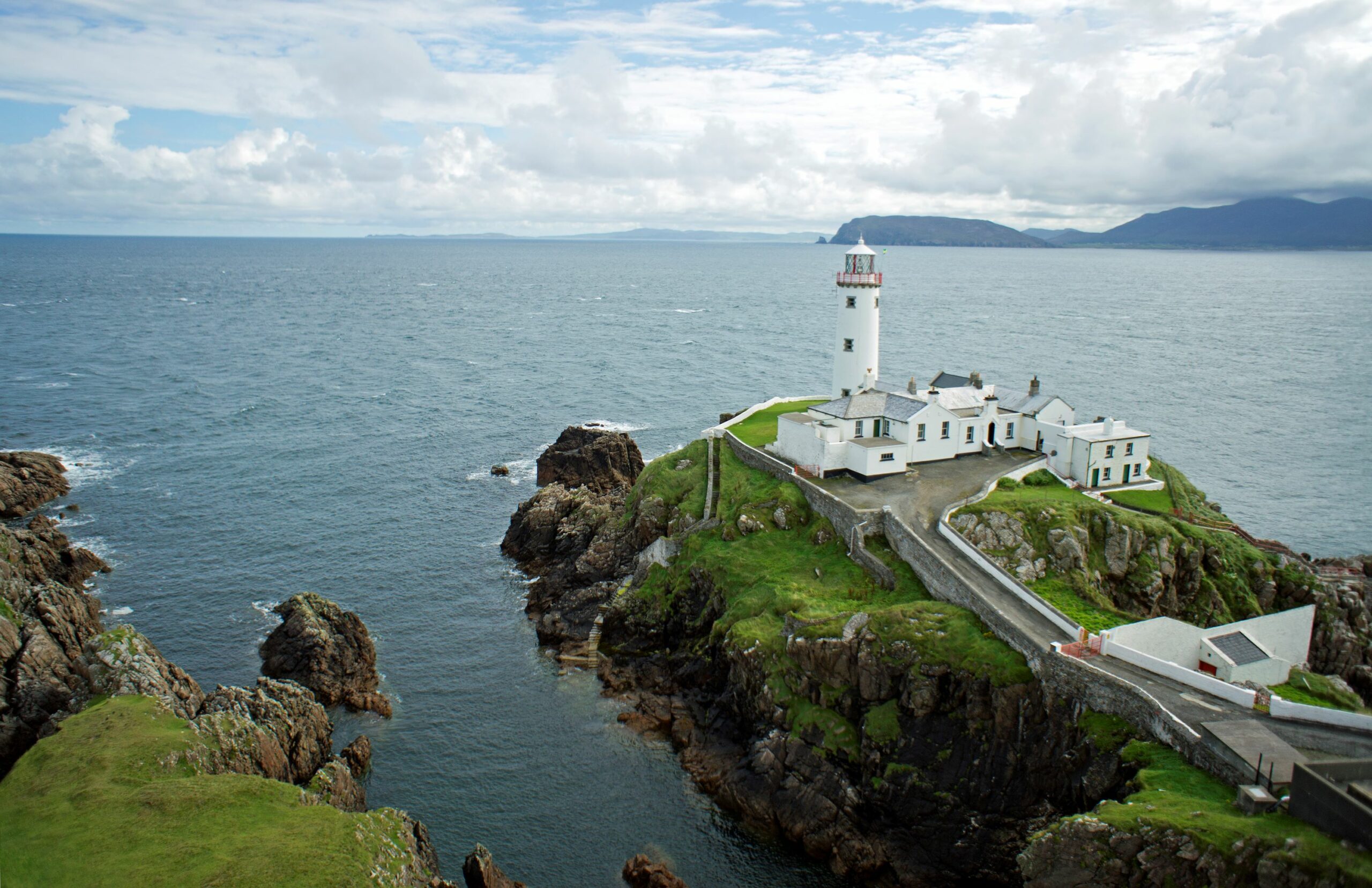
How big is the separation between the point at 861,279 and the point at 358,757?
1529 inches

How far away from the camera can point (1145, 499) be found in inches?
1873

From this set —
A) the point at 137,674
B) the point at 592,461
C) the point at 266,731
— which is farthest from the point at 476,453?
the point at 266,731

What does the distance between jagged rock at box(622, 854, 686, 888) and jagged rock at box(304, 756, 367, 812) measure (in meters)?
10.1

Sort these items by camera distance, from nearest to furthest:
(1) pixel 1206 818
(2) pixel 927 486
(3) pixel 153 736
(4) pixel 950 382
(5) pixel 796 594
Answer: (1) pixel 1206 818
(3) pixel 153 736
(5) pixel 796 594
(2) pixel 927 486
(4) pixel 950 382

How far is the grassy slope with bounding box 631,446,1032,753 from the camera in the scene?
35.0 meters

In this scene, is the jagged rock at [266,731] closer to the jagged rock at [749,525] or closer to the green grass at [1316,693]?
the jagged rock at [749,525]

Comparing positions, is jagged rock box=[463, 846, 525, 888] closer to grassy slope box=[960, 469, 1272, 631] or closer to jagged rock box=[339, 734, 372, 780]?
jagged rock box=[339, 734, 372, 780]

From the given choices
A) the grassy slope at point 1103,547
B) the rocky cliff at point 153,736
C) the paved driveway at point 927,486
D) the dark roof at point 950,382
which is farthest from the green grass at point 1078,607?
the rocky cliff at point 153,736

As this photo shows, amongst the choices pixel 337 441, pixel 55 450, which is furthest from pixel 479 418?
pixel 55 450

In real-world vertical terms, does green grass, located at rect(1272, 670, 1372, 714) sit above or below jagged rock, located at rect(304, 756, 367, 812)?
above

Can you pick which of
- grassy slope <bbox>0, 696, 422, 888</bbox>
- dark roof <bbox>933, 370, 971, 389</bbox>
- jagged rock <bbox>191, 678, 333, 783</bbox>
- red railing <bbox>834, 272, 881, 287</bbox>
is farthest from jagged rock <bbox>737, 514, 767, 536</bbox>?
grassy slope <bbox>0, 696, 422, 888</bbox>

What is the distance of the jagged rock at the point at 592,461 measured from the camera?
219 feet

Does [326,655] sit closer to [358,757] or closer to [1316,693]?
[358,757]

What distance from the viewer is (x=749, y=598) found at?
42.4 metres
